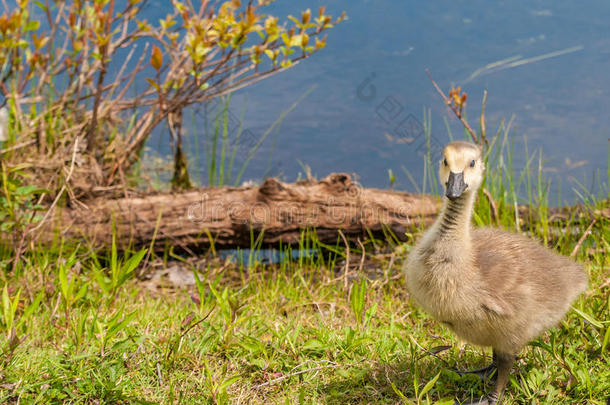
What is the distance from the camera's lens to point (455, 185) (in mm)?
2650

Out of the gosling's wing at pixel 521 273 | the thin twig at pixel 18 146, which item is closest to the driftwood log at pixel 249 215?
the thin twig at pixel 18 146

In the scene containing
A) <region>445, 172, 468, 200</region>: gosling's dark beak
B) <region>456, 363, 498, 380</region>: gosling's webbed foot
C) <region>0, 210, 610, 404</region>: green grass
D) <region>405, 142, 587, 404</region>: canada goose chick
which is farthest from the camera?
<region>456, 363, 498, 380</region>: gosling's webbed foot

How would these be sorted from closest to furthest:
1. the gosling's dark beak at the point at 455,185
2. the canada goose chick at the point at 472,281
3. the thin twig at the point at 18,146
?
the gosling's dark beak at the point at 455,185, the canada goose chick at the point at 472,281, the thin twig at the point at 18,146

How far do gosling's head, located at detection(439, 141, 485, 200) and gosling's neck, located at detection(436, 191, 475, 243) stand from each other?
1.8 inches

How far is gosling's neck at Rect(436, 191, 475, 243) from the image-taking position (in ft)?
9.20

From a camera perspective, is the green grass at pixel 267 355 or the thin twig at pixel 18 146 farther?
the thin twig at pixel 18 146

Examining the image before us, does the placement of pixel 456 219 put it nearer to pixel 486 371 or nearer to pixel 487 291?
pixel 487 291

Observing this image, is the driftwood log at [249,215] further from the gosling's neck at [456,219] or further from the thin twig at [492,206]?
the gosling's neck at [456,219]

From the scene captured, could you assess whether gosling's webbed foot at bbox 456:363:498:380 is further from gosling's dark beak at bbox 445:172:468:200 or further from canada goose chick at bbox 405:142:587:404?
→ gosling's dark beak at bbox 445:172:468:200

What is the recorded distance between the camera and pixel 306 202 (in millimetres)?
5742

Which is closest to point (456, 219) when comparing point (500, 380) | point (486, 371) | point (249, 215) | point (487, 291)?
point (487, 291)

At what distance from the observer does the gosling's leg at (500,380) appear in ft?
10.00

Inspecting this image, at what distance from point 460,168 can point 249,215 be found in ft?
10.8

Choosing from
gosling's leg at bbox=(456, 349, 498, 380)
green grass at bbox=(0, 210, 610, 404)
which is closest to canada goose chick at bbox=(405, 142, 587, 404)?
gosling's leg at bbox=(456, 349, 498, 380)
